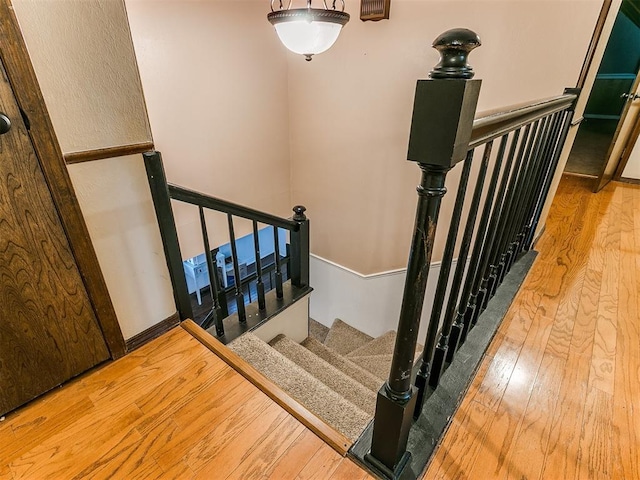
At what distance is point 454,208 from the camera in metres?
0.74

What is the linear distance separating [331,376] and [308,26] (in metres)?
1.89

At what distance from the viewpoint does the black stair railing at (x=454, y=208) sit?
1.84 feet

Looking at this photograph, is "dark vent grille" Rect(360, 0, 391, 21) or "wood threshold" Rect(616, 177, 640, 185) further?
"wood threshold" Rect(616, 177, 640, 185)

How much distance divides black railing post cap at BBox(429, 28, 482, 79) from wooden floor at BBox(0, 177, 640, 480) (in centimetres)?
100

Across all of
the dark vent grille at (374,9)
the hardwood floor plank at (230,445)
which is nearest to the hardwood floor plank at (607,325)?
the hardwood floor plank at (230,445)

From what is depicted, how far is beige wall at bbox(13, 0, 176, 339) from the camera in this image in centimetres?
101

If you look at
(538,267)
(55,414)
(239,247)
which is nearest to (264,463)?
(55,414)

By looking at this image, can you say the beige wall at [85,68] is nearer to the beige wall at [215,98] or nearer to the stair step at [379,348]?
the beige wall at [215,98]

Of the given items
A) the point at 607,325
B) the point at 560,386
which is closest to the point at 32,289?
the point at 560,386

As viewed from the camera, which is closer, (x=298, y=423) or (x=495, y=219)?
(x=495, y=219)

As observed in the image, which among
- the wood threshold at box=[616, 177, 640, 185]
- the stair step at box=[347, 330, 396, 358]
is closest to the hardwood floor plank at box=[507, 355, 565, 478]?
the stair step at box=[347, 330, 396, 358]

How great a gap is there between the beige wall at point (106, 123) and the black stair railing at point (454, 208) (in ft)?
3.52

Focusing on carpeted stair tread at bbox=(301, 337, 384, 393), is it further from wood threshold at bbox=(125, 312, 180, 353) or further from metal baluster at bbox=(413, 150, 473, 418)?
metal baluster at bbox=(413, 150, 473, 418)

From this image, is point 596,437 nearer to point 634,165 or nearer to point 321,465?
point 321,465
